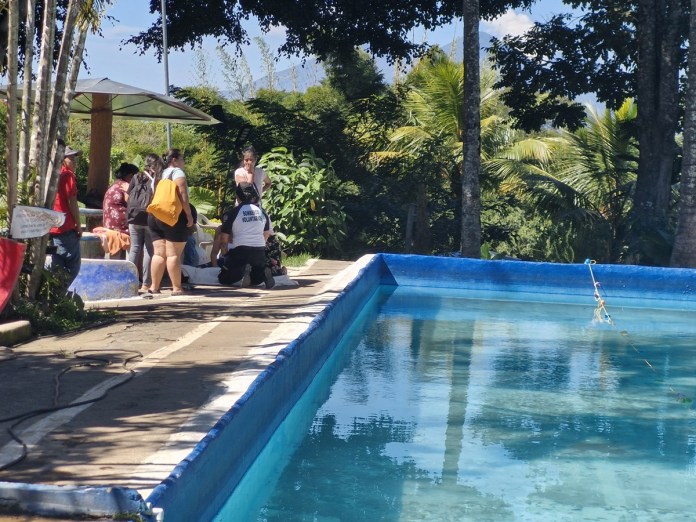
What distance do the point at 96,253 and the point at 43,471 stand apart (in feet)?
26.3

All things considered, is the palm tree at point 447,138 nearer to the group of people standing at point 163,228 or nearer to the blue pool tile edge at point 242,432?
the group of people standing at point 163,228

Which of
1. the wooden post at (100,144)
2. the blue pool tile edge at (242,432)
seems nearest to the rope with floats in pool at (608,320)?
the blue pool tile edge at (242,432)

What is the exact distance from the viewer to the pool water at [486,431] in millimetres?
6488

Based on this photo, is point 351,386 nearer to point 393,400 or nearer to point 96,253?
point 393,400

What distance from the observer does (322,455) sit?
7.41 metres

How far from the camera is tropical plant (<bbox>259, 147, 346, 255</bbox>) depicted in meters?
16.8

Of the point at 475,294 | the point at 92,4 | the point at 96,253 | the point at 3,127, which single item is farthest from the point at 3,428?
the point at 475,294

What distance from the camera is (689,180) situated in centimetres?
1730

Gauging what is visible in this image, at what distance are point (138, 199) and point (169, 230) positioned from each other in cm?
60

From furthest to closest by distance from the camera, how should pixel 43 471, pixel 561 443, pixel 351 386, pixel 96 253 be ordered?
pixel 96 253 → pixel 351 386 → pixel 561 443 → pixel 43 471

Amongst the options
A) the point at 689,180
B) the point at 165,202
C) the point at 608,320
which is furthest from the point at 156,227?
the point at 689,180

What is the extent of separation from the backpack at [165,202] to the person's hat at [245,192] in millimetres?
1425

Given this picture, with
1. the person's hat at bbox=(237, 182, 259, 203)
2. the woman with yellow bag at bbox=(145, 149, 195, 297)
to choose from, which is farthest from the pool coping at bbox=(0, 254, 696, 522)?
the woman with yellow bag at bbox=(145, 149, 195, 297)

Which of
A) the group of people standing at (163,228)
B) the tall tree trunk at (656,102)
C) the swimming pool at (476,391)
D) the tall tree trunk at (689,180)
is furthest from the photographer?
the tall tree trunk at (656,102)
